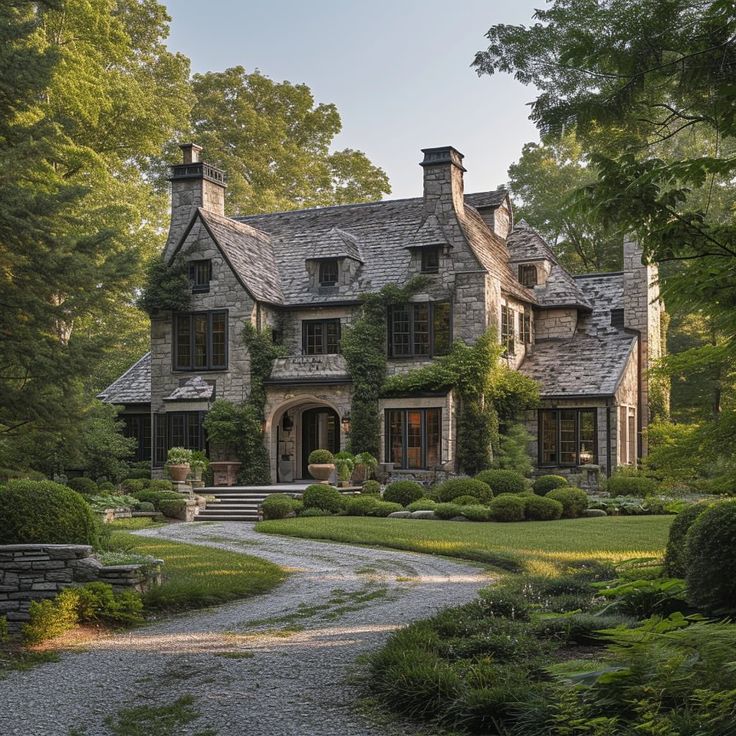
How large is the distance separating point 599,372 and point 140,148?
17.8 metres

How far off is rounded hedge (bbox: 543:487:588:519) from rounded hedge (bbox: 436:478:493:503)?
2.06m

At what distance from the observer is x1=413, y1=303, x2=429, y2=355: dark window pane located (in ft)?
96.6

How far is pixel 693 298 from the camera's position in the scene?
693 centimetres

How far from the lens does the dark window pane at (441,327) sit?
2914 cm

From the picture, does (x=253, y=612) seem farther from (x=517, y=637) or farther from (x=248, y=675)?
(x=517, y=637)

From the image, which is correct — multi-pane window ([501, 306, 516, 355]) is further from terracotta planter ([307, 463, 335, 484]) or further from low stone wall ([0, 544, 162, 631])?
low stone wall ([0, 544, 162, 631])

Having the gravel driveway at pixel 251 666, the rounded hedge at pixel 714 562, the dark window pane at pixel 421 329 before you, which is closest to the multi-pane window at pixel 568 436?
the dark window pane at pixel 421 329

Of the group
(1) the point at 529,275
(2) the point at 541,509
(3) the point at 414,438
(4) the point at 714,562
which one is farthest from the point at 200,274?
(4) the point at 714,562

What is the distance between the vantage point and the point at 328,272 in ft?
103

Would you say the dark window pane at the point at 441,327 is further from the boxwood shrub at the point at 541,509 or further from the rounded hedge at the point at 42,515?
the rounded hedge at the point at 42,515

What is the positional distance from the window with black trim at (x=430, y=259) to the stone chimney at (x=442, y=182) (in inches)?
46.4

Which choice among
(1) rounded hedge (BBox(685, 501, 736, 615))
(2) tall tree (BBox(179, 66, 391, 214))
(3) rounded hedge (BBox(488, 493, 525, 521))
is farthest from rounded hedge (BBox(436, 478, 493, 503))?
(2) tall tree (BBox(179, 66, 391, 214))

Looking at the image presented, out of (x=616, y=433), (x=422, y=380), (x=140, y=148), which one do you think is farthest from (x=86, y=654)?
(x=140, y=148)

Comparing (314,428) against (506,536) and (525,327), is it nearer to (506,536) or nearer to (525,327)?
(525,327)
